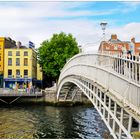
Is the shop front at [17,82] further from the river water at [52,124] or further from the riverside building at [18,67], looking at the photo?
the river water at [52,124]

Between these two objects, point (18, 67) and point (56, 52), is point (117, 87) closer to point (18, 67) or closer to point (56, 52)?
point (56, 52)

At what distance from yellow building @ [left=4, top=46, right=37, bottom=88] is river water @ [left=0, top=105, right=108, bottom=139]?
58.4 feet

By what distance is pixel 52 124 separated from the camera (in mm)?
29531

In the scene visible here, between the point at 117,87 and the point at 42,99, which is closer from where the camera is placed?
the point at 117,87

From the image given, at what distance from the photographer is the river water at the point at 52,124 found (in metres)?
24.9

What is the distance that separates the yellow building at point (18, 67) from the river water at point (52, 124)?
58.4 feet

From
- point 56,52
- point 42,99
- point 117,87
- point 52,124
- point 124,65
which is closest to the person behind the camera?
point 124,65

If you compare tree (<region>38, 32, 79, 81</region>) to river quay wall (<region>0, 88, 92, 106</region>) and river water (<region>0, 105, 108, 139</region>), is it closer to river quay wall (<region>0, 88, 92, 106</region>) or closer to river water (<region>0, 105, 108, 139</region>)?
river quay wall (<region>0, 88, 92, 106</region>)

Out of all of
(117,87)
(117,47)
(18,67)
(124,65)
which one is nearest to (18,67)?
(18,67)

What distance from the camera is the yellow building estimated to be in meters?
57.1

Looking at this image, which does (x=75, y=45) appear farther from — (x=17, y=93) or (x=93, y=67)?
(x=93, y=67)

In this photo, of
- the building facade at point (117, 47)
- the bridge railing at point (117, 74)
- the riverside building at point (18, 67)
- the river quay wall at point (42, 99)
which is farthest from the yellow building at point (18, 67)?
the bridge railing at point (117, 74)

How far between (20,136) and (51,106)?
774 inches

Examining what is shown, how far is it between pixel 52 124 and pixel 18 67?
1129 inches
